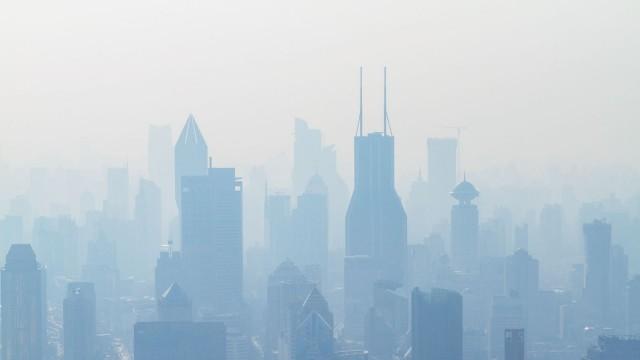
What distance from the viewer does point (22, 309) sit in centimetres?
2412

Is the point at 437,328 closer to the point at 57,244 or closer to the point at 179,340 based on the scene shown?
the point at 179,340

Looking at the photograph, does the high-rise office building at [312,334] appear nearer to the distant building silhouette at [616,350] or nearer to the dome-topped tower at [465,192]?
the distant building silhouette at [616,350]

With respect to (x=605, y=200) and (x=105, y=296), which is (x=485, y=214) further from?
(x=105, y=296)

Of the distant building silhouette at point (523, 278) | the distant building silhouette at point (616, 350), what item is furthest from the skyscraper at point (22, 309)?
the distant building silhouette at point (523, 278)

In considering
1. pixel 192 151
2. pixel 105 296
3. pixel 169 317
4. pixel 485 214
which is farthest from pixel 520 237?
pixel 169 317

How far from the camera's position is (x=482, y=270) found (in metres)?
30.8

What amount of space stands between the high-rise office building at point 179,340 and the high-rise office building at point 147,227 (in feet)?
34.1

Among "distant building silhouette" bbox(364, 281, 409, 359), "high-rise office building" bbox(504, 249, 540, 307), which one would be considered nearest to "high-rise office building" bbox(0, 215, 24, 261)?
"distant building silhouette" bbox(364, 281, 409, 359)

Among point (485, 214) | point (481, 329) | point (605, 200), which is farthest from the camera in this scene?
point (485, 214)

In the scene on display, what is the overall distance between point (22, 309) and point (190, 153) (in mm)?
12721

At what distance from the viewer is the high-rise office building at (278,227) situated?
33947mm

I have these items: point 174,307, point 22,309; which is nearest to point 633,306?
point 174,307

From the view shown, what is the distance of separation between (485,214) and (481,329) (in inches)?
466

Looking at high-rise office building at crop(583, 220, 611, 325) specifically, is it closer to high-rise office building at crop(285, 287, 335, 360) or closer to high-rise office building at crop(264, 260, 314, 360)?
high-rise office building at crop(264, 260, 314, 360)
